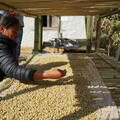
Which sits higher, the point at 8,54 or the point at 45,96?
the point at 8,54

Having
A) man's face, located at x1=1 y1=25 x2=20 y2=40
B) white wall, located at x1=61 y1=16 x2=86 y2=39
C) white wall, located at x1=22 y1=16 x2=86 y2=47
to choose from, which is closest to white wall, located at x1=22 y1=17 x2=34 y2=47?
white wall, located at x1=22 y1=16 x2=86 y2=47

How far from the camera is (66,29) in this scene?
14.0m

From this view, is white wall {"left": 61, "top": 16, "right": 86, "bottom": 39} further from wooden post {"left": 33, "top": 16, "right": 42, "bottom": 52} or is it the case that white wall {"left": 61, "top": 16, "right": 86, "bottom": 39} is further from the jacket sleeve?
the jacket sleeve

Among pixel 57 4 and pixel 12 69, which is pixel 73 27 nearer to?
pixel 57 4

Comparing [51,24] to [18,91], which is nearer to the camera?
[18,91]

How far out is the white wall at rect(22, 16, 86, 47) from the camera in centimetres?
1388

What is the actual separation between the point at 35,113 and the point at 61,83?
111cm

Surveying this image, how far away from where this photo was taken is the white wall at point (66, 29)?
13883 millimetres

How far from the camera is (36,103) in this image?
3145 millimetres

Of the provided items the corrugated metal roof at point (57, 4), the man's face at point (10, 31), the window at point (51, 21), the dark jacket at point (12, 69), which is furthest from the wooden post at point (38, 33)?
the window at point (51, 21)

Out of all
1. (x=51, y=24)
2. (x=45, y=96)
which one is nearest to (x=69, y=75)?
(x=45, y=96)

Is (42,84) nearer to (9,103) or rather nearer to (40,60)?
(9,103)

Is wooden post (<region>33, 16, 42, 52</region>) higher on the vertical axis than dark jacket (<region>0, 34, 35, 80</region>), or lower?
higher

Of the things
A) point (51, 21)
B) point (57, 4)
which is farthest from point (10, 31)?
point (51, 21)
